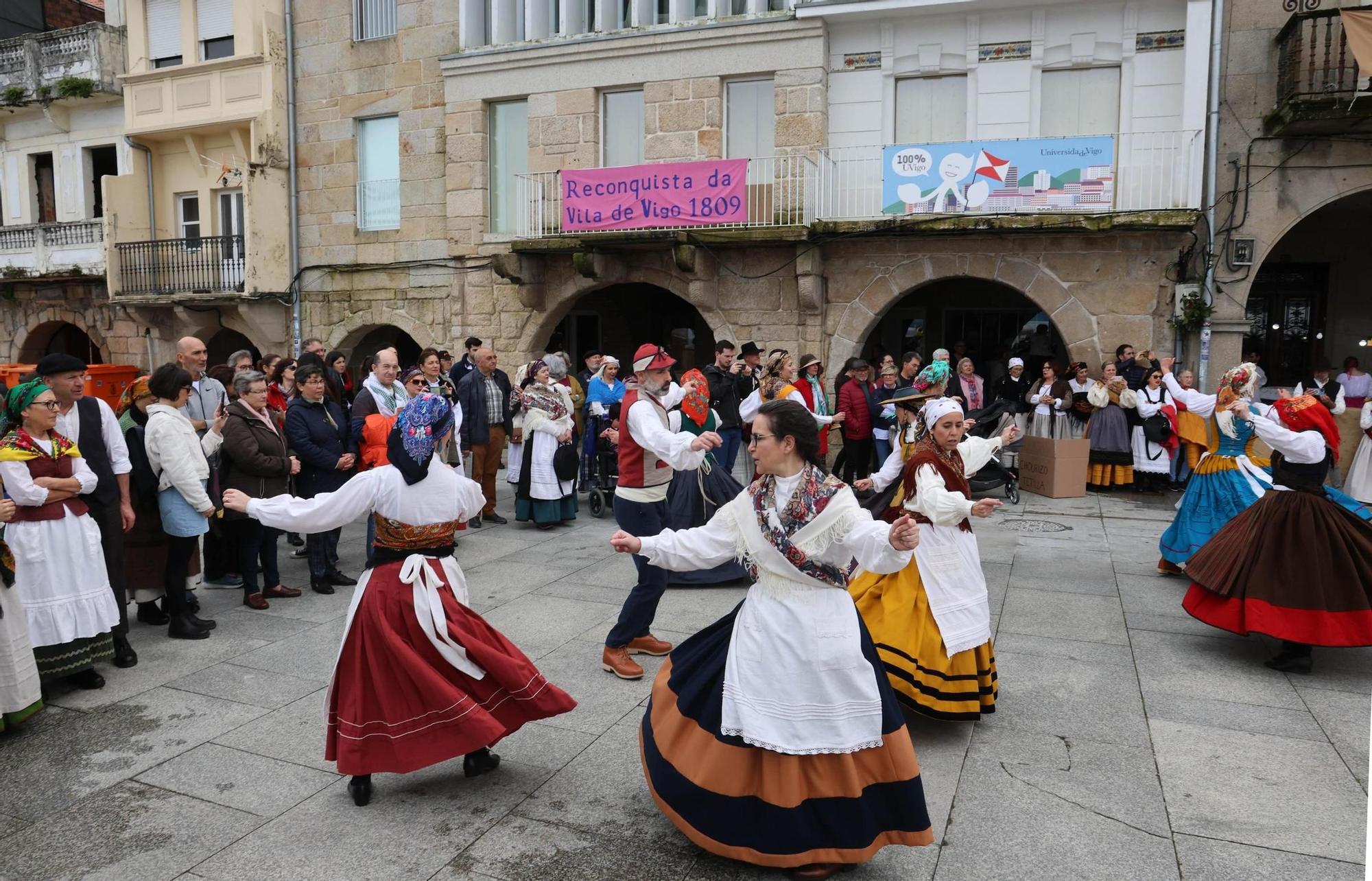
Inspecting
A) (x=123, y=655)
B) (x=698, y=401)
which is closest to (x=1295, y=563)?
(x=698, y=401)

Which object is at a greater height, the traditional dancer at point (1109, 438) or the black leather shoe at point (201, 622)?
the traditional dancer at point (1109, 438)

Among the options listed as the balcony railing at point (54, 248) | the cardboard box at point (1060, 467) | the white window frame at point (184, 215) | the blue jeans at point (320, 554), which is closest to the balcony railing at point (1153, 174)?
the cardboard box at point (1060, 467)

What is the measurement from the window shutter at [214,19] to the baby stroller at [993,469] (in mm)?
15236

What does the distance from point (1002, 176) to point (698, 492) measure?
7.21 metres

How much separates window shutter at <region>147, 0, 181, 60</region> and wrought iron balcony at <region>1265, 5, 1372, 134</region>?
18.3 meters

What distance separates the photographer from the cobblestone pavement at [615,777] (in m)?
3.52

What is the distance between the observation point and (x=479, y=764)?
4.19 meters

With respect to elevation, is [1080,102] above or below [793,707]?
above

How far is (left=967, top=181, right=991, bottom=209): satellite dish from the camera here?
12656mm

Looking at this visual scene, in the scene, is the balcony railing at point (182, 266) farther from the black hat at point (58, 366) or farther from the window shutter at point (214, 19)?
the black hat at point (58, 366)

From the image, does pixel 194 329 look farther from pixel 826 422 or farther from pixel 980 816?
pixel 980 816

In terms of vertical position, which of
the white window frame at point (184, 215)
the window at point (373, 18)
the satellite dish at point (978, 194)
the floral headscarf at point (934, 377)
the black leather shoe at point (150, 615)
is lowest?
the black leather shoe at point (150, 615)

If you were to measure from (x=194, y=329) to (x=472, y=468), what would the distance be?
1103 cm

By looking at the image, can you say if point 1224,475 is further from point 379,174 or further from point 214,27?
point 214,27
